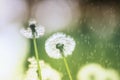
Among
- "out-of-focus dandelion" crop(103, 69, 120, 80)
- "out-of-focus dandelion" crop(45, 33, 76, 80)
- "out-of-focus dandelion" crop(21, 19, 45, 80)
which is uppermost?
"out-of-focus dandelion" crop(21, 19, 45, 80)

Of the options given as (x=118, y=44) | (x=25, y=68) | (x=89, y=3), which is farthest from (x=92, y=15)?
(x=25, y=68)

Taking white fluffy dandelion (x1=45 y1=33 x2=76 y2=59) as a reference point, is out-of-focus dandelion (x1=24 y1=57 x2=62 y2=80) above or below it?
below

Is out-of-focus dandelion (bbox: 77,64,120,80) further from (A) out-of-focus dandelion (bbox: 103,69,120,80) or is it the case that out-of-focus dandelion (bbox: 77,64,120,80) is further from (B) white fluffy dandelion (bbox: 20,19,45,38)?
(B) white fluffy dandelion (bbox: 20,19,45,38)

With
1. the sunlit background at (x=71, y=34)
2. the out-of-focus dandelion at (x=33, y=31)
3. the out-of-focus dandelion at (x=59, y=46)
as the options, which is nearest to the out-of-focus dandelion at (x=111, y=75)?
the sunlit background at (x=71, y=34)

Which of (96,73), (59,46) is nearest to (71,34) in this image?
(59,46)

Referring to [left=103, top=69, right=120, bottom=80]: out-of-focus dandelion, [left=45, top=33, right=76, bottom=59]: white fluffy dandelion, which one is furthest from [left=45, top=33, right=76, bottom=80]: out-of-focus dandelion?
[left=103, top=69, right=120, bottom=80]: out-of-focus dandelion

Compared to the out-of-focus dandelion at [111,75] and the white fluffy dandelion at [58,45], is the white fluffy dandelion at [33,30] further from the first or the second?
the out-of-focus dandelion at [111,75]

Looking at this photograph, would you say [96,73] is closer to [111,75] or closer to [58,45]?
[111,75]
